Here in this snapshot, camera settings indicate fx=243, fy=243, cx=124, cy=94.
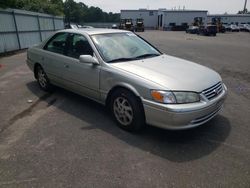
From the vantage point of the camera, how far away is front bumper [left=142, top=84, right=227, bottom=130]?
3.32 metres

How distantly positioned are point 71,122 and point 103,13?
116 metres

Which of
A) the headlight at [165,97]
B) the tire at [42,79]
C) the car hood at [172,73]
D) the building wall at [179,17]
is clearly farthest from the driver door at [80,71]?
the building wall at [179,17]

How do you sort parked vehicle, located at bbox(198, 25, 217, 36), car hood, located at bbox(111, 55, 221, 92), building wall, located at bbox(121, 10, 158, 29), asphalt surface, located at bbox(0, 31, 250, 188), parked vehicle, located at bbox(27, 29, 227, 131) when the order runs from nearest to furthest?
asphalt surface, located at bbox(0, 31, 250, 188), parked vehicle, located at bbox(27, 29, 227, 131), car hood, located at bbox(111, 55, 221, 92), parked vehicle, located at bbox(198, 25, 217, 36), building wall, located at bbox(121, 10, 158, 29)

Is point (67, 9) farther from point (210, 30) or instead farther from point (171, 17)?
point (210, 30)

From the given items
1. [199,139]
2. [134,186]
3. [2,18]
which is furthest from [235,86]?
[2,18]

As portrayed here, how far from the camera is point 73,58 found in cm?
487

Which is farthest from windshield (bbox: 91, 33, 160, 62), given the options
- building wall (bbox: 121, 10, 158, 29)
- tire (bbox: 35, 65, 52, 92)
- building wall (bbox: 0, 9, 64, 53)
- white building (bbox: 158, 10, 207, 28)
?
building wall (bbox: 121, 10, 158, 29)

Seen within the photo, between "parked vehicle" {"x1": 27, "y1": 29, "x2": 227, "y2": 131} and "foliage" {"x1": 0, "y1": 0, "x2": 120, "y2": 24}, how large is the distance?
33.3 ft

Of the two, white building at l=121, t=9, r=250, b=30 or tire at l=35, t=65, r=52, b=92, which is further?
white building at l=121, t=9, r=250, b=30

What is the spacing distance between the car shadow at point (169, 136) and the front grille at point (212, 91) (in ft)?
2.17

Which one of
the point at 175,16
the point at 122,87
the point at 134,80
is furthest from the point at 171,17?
the point at 134,80

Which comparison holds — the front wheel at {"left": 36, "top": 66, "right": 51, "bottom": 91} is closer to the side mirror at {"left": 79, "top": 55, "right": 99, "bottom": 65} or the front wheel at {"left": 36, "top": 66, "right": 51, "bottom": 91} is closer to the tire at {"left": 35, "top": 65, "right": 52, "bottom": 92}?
the tire at {"left": 35, "top": 65, "right": 52, "bottom": 92}

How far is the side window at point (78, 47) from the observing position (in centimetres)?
457

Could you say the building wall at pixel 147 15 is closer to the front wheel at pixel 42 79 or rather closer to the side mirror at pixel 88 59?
the front wheel at pixel 42 79
